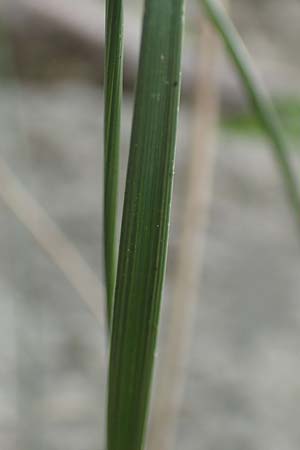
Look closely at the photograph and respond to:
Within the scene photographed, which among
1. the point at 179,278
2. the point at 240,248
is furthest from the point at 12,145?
the point at 179,278

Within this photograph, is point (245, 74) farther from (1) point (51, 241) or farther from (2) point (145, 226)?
(1) point (51, 241)

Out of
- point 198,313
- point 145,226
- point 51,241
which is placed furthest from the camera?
point 198,313

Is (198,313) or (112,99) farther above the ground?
(112,99)

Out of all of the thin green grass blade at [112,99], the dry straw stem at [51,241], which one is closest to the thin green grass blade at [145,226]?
the thin green grass blade at [112,99]

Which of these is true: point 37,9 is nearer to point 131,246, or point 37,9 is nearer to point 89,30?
point 89,30

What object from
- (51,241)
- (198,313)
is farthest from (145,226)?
(198,313)

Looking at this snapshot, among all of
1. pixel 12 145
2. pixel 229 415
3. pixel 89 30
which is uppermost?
pixel 89 30

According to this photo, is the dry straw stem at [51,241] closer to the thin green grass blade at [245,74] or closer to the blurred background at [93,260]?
the blurred background at [93,260]
